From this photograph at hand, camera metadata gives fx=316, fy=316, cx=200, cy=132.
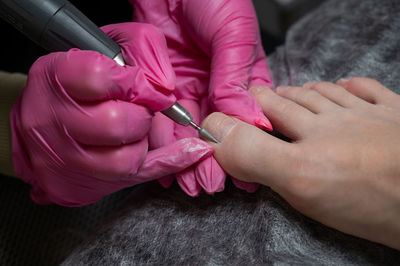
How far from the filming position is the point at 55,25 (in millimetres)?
667

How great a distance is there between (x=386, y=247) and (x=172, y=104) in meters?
0.60

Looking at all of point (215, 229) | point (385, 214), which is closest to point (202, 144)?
point (215, 229)

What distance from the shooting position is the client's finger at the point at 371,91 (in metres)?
0.81

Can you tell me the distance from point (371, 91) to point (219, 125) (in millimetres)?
418

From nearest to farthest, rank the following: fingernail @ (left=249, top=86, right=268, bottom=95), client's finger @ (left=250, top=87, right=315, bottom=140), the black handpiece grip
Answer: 1. the black handpiece grip
2. client's finger @ (left=250, top=87, right=315, bottom=140)
3. fingernail @ (left=249, top=86, right=268, bottom=95)

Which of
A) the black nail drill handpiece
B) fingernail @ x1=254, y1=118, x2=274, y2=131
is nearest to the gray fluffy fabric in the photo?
A: fingernail @ x1=254, y1=118, x2=274, y2=131

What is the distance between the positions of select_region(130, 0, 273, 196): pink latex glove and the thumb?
39 mm

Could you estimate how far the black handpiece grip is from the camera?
65cm

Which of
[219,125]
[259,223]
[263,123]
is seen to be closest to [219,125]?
[219,125]

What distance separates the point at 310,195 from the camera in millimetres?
671

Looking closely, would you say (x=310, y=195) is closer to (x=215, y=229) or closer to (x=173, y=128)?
(x=215, y=229)

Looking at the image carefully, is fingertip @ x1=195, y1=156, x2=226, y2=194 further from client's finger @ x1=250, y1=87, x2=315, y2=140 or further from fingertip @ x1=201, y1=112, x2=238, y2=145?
client's finger @ x1=250, y1=87, x2=315, y2=140

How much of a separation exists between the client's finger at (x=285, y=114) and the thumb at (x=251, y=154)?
0.06 metres

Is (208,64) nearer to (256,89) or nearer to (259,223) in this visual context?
(256,89)
